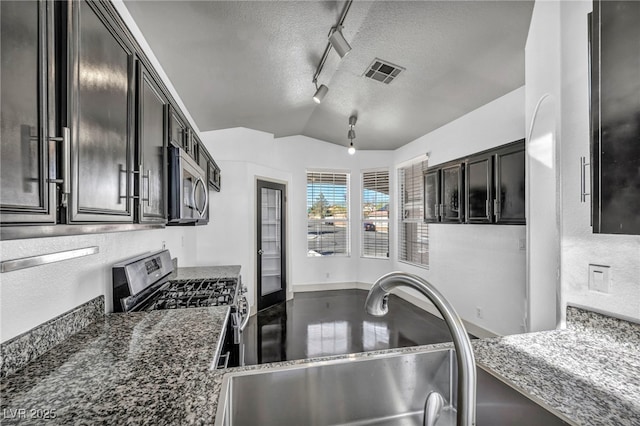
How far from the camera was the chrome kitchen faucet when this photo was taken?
26.5 inches

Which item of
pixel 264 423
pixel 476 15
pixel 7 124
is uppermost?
pixel 476 15

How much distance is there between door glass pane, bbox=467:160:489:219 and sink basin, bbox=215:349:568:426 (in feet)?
6.76

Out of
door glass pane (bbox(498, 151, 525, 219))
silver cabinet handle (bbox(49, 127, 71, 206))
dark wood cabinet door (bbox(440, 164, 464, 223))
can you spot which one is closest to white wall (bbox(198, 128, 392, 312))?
dark wood cabinet door (bbox(440, 164, 464, 223))

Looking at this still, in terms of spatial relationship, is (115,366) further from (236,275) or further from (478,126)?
(478,126)

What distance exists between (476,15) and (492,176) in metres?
1.33

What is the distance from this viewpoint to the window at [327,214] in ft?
18.4

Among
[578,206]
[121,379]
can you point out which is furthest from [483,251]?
[121,379]

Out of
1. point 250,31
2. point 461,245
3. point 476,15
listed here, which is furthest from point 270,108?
point 461,245

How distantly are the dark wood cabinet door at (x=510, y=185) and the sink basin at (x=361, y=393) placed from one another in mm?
1823

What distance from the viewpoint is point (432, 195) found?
363 cm

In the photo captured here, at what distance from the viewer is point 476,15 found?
2109 mm

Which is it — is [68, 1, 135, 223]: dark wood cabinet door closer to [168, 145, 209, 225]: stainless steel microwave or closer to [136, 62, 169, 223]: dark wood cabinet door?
[136, 62, 169, 223]: dark wood cabinet door

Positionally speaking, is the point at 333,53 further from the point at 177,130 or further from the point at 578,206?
the point at 578,206

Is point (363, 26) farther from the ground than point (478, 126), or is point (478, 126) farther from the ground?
point (363, 26)
